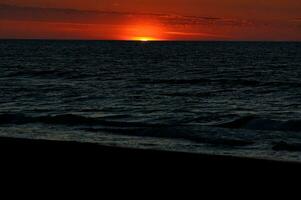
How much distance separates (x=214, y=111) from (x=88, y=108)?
280 inches

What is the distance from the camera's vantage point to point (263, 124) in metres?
24.2

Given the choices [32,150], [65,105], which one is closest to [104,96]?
[65,105]

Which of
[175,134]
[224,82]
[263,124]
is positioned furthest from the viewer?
[224,82]

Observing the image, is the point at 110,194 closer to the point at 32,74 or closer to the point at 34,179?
the point at 34,179

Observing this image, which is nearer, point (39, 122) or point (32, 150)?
point (32, 150)

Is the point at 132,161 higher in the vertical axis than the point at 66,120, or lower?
higher

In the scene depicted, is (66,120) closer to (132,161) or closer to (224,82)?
(132,161)

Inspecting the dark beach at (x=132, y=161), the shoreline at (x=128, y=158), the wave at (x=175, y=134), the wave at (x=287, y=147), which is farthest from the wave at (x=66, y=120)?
the dark beach at (x=132, y=161)

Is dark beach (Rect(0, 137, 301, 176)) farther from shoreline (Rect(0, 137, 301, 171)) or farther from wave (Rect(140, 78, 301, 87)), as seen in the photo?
wave (Rect(140, 78, 301, 87))

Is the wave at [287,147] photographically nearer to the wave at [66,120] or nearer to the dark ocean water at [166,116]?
the dark ocean water at [166,116]

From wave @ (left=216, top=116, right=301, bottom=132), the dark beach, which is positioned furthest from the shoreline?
wave @ (left=216, top=116, right=301, bottom=132)

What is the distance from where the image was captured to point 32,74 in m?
60.5

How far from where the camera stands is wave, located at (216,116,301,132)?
23531mm

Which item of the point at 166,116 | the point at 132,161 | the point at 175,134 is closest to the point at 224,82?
the point at 166,116
